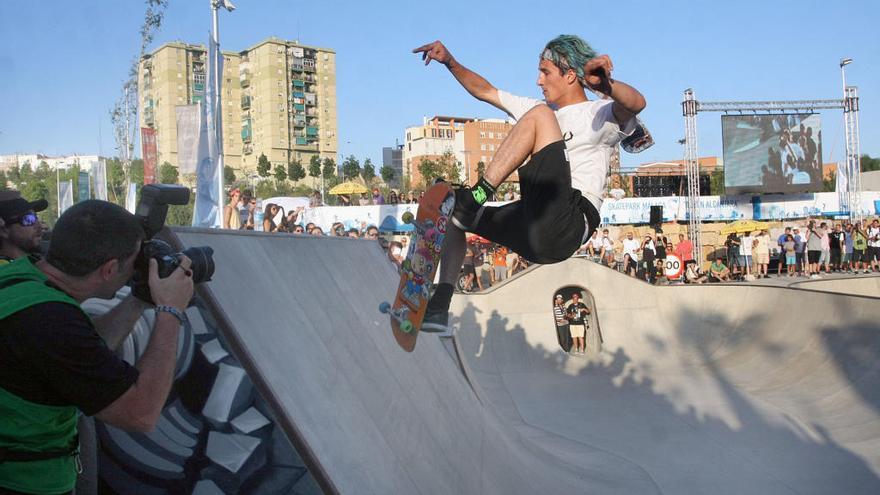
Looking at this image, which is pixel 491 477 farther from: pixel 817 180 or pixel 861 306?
pixel 817 180

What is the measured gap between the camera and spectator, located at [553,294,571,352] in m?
14.3

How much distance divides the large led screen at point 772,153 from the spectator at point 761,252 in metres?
5.28

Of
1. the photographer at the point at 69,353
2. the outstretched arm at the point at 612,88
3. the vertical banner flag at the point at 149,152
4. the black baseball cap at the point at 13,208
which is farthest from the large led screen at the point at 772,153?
the photographer at the point at 69,353

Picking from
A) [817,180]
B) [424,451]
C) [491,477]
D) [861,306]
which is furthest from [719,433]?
[817,180]

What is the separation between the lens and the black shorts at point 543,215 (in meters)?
3.74

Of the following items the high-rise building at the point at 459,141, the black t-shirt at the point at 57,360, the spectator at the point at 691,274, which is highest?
the high-rise building at the point at 459,141

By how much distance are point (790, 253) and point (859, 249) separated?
2613mm

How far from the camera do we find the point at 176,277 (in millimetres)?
2115

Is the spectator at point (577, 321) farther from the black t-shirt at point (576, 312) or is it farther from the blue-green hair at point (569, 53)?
the blue-green hair at point (569, 53)

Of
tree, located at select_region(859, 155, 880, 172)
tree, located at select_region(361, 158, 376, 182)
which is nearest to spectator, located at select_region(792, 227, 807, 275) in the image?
tree, located at select_region(361, 158, 376, 182)

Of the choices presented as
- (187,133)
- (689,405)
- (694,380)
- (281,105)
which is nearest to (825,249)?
(694,380)

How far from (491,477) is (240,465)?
3114 mm

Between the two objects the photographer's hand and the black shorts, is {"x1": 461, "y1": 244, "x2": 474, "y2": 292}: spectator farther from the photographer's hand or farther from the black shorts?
the photographer's hand

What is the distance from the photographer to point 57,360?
5.91 feet
